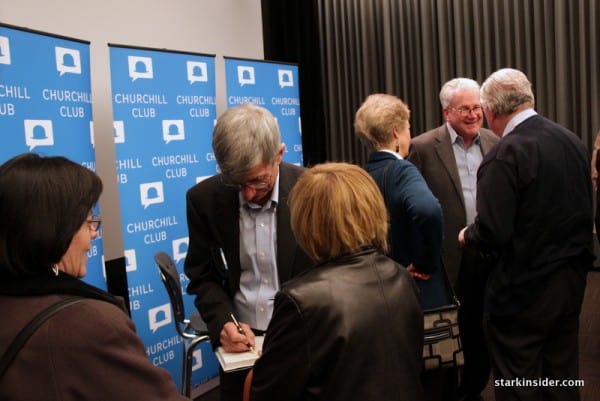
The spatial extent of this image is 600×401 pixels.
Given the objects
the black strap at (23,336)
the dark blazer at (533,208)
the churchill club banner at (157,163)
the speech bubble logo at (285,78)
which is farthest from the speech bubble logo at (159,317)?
the black strap at (23,336)

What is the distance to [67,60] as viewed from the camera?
2.96 meters

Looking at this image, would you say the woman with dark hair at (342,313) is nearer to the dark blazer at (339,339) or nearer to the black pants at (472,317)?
the dark blazer at (339,339)

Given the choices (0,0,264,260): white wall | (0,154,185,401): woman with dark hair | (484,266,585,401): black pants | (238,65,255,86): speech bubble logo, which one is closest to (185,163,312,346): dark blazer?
(0,154,185,401): woman with dark hair

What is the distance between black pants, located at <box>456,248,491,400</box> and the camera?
3.11 m

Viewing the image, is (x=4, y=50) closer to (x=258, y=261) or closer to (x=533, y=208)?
(x=258, y=261)

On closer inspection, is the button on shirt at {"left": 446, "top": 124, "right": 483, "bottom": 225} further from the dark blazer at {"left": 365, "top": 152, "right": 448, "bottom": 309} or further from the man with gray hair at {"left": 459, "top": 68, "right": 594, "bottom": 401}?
the dark blazer at {"left": 365, "top": 152, "right": 448, "bottom": 309}

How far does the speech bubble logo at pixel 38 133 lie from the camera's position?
271 centimetres

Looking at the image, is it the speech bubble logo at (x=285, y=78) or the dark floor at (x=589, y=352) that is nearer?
the dark floor at (x=589, y=352)

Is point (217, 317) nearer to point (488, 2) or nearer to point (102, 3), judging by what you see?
point (102, 3)

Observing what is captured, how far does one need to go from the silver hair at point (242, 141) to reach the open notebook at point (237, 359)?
1.67 ft

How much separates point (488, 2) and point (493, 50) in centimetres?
43

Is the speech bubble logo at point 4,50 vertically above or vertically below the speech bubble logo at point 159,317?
above

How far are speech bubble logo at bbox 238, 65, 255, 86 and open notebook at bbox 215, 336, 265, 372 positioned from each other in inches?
117

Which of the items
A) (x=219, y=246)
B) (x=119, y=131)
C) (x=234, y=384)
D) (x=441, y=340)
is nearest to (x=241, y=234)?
(x=219, y=246)
